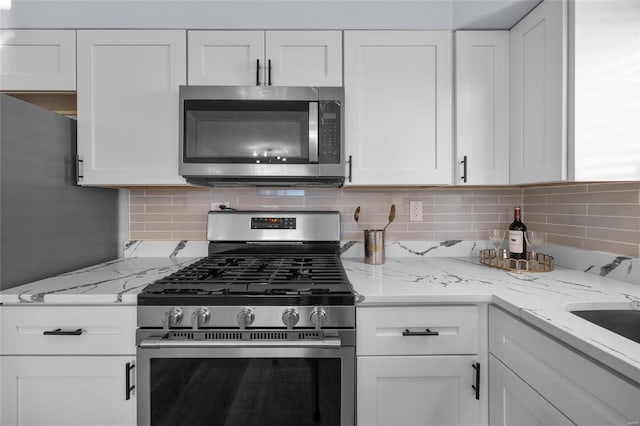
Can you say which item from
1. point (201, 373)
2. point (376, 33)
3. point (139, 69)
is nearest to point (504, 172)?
point (376, 33)

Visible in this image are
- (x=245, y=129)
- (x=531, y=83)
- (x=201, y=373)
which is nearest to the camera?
(x=201, y=373)

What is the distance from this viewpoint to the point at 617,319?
1.16 metres

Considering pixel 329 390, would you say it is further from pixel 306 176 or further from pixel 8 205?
pixel 8 205

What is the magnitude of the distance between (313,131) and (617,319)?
134 cm

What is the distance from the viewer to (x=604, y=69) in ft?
4.37

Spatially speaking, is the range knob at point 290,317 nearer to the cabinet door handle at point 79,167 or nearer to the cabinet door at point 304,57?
the cabinet door at point 304,57

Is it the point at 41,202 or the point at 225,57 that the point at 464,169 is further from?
the point at 41,202

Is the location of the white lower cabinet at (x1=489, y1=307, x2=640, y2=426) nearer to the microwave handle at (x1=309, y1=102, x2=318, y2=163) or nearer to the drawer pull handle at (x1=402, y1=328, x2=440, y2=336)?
the drawer pull handle at (x1=402, y1=328, x2=440, y2=336)

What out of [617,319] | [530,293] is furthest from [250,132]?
[617,319]

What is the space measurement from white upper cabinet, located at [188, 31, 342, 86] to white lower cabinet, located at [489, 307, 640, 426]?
52.0 inches

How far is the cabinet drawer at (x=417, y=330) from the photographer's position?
52.7 inches

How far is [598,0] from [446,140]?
29.1 inches

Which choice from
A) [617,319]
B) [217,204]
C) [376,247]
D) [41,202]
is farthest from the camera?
[217,204]

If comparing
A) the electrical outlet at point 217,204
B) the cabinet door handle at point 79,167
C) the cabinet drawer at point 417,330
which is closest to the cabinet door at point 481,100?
the cabinet drawer at point 417,330
